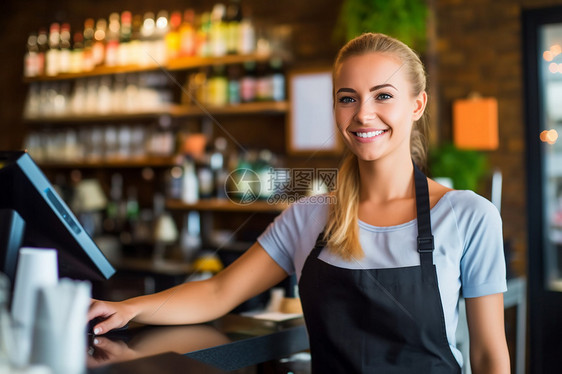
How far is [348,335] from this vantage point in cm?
126

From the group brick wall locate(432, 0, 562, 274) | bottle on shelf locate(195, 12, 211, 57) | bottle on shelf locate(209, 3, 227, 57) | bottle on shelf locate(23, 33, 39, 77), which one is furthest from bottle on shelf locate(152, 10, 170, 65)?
brick wall locate(432, 0, 562, 274)

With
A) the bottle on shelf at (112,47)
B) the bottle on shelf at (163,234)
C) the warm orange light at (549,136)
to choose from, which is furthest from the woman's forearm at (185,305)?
the bottle on shelf at (112,47)

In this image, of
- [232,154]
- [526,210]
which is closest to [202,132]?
[232,154]

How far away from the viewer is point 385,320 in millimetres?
1235

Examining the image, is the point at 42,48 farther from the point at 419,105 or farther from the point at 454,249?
the point at 454,249

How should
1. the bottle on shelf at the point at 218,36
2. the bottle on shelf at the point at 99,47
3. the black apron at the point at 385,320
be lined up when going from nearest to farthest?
the black apron at the point at 385,320
the bottle on shelf at the point at 218,36
the bottle on shelf at the point at 99,47

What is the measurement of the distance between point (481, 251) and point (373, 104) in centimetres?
37

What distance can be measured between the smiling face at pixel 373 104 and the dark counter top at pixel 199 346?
1.58 feet

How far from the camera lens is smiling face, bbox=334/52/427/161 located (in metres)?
1.30

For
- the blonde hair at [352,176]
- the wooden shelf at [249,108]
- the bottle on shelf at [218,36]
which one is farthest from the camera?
the bottle on shelf at [218,36]

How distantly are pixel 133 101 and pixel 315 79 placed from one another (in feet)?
4.42

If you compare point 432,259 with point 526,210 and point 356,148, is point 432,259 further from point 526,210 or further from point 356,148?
point 526,210

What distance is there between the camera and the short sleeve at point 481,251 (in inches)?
48.4

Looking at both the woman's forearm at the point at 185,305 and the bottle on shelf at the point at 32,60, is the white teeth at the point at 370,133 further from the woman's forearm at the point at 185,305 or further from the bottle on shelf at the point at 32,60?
the bottle on shelf at the point at 32,60
